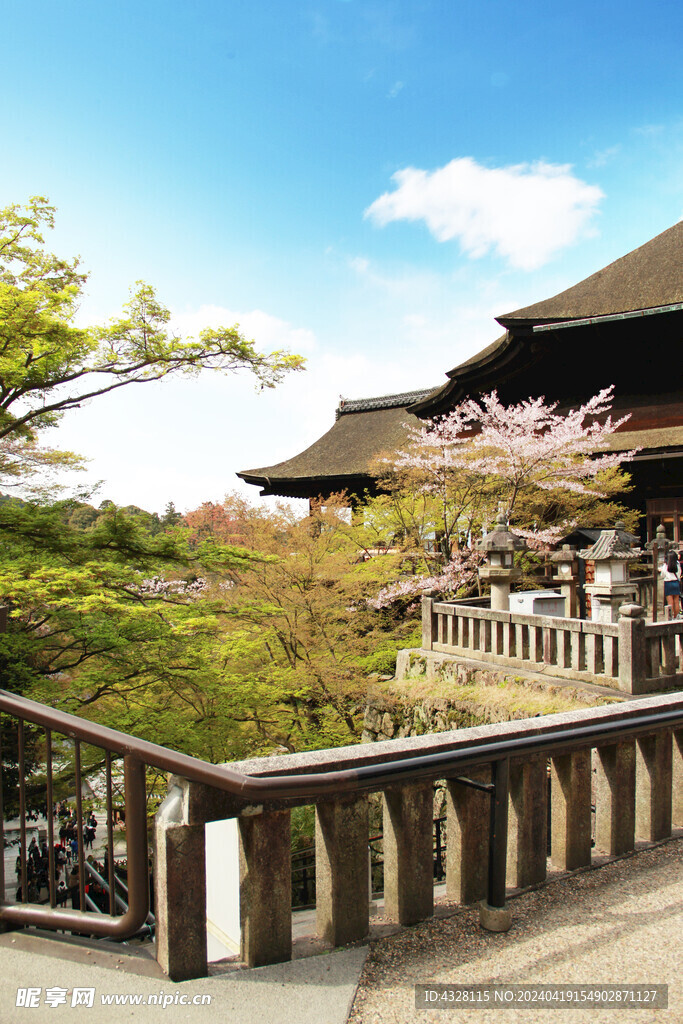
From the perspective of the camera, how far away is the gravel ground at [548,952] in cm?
180

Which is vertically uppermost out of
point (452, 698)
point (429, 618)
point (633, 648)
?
point (633, 648)

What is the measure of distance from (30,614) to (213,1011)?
8.86m

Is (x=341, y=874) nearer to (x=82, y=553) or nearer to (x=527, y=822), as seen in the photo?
(x=527, y=822)

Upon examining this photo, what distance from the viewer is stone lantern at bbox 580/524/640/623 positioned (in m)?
7.82

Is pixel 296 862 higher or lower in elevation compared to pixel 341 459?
lower

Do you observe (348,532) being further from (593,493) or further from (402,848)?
(402,848)

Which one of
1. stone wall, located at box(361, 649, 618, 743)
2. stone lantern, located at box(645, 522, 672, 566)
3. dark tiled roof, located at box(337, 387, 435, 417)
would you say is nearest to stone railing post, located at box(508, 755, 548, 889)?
stone wall, located at box(361, 649, 618, 743)

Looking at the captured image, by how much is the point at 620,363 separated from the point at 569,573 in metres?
7.67

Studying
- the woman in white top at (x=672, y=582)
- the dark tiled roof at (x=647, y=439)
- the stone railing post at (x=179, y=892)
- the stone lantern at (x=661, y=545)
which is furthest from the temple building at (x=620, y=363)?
the stone railing post at (x=179, y=892)

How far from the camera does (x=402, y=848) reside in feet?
7.09

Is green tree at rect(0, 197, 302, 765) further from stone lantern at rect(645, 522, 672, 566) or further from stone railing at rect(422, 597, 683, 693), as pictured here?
stone lantern at rect(645, 522, 672, 566)

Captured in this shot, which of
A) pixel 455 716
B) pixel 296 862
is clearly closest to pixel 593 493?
pixel 455 716

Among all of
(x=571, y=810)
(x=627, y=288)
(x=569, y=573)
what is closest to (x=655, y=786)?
(x=571, y=810)

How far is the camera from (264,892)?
76.9 inches
